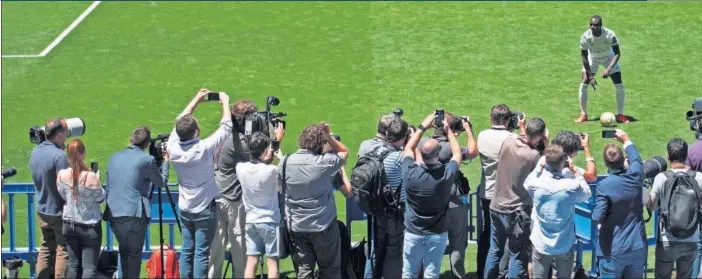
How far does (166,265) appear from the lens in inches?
420

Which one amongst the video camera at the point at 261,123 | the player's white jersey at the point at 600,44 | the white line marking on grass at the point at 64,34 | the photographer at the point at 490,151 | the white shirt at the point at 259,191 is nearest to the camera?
the white shirt at the point at 259,191

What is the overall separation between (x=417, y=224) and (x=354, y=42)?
11744 mm

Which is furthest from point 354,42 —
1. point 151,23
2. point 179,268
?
point 179,268

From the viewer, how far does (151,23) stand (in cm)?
2325

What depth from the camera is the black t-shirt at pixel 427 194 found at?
32.8ft

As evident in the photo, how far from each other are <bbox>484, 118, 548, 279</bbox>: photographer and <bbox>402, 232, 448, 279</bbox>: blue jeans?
60 cm

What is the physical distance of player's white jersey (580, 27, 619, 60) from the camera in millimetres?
17125

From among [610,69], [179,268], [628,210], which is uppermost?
[610,69]

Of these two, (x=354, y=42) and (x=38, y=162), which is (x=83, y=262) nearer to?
(x=38, y=162)

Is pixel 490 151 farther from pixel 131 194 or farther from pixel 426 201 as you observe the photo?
pixel 131 194

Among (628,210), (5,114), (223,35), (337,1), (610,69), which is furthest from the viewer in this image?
(337,1)

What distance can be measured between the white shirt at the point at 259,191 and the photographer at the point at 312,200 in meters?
0.10

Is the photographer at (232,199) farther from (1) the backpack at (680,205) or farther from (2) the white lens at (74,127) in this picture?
(1) the backpack at (680,205)

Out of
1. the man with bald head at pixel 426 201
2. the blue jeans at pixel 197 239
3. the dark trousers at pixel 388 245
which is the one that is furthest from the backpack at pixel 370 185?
the blue jeans at pixel 197 239
